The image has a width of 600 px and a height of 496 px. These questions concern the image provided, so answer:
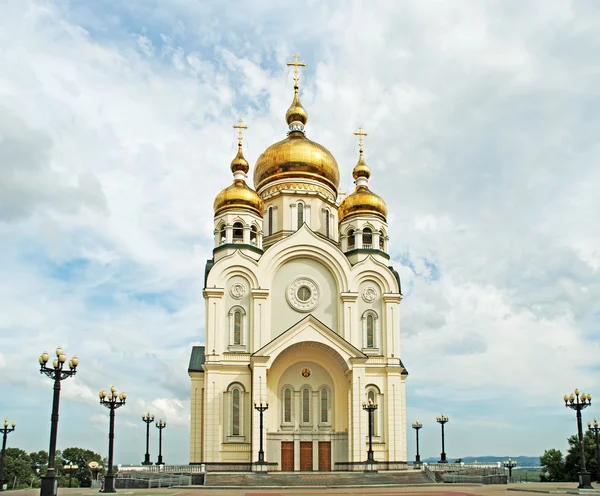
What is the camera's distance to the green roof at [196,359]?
3947 centimetres

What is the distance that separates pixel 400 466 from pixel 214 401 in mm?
10362

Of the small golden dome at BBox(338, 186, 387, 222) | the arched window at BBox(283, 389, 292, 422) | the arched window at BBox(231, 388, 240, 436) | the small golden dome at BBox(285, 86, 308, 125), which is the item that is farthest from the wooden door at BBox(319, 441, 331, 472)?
the small golden dome at BBox(285, 86, 308, 125)

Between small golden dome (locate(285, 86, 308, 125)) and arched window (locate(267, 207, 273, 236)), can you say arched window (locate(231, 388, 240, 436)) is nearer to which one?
arched window (locate(267, 207, 273, 236))

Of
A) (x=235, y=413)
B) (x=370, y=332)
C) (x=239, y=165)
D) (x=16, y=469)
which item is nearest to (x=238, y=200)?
(x=239, y=165)

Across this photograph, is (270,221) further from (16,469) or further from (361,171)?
(16,469)

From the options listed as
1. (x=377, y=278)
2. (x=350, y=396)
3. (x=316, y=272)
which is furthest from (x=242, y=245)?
(x=350, y=396)

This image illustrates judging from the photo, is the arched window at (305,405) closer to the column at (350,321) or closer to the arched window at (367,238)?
the column at (350,321)

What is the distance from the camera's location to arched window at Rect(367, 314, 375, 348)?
3888 cm

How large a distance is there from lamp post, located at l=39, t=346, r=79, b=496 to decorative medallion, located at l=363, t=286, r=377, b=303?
22524 mm

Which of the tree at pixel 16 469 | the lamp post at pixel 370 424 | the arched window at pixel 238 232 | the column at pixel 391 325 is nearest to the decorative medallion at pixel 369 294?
the column at pixel 391 325

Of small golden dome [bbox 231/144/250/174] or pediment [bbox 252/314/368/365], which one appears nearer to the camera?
pediment [bbox 252/314/368/365]

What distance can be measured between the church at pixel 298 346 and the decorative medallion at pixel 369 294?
58 millimetres

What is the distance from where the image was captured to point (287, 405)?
37594 millimetres

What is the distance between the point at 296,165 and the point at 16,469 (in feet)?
127
